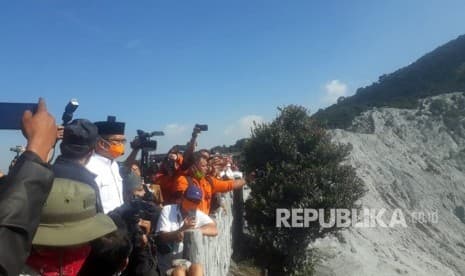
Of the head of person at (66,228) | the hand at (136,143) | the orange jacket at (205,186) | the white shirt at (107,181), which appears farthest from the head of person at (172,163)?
the head of person at (66,228)

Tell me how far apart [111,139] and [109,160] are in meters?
0.23

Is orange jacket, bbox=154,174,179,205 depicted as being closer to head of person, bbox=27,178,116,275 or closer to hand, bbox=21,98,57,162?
head of person, bbox=27,178,116,275

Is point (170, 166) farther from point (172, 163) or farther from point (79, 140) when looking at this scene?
point (79, 140)

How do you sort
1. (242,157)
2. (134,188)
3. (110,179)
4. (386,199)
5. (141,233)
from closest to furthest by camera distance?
(141,233) → (110,179) → (134,188) → (242,157) → (386,199)

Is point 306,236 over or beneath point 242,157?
beneath

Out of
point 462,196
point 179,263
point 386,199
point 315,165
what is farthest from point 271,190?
point 462,196

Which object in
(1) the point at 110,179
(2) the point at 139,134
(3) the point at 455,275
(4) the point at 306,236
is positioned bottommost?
(3) the point at 455,275

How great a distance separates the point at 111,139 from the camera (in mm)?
4402

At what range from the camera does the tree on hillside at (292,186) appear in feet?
40.2

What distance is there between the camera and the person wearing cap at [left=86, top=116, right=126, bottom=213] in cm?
400

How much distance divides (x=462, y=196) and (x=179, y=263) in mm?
27284

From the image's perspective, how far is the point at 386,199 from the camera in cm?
2312

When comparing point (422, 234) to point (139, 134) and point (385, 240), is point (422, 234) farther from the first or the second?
point (139, 134)

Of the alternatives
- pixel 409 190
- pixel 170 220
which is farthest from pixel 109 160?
pixel 409 190
